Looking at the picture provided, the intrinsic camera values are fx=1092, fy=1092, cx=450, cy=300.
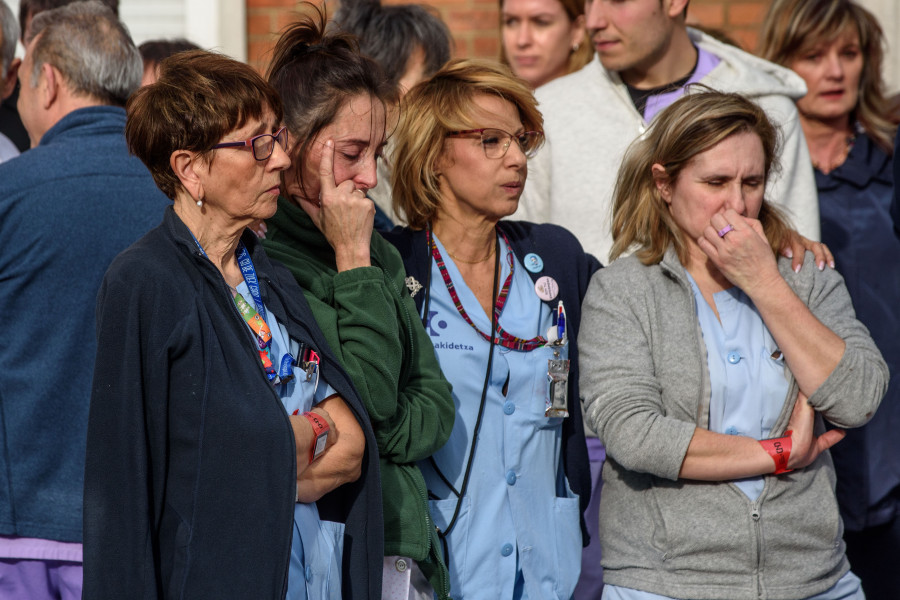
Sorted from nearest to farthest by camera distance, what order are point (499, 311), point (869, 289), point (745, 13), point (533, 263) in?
point (499, 311)
point (533, 263)
point (869, 289)
point (745, 13)

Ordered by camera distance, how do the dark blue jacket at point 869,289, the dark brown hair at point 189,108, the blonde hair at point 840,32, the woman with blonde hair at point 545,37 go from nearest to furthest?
the dark brown hair at point 189,108 < the dark blue jacket at point 869,289 < the blonde hair at point 840,32 < the woman with blonde hair at point 545,37

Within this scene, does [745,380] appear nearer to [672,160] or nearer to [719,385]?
[719,385]

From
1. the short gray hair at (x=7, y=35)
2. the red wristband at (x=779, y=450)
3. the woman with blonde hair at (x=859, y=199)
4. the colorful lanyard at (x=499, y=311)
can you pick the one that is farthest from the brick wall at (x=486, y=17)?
the red wristband at (x=779, y=450)

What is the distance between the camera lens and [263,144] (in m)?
2.35

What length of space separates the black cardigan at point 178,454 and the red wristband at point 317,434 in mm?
129

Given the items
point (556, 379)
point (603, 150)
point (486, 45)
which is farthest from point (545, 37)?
point (556, 379)

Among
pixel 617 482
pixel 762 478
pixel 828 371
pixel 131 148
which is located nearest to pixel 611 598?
pixel 617 482

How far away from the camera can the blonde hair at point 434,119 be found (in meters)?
3.01

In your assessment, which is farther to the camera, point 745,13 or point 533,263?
point 745,13

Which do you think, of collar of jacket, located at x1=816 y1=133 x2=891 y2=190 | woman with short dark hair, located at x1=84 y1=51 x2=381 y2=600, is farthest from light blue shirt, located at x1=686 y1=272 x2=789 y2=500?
collar of jacket, located at x1=816 y1=133 x2=891 y2=190

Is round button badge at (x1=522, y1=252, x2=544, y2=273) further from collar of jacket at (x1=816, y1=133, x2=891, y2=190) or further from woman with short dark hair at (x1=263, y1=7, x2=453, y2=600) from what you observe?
collar of jacket at (x1=816, y1=133, x2=891, y2=190)

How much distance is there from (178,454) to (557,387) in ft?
3.68

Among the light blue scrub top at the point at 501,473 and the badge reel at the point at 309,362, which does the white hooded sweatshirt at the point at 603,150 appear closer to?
the light blue scrub top at the point at 501,473

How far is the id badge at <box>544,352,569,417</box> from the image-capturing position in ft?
9.46
